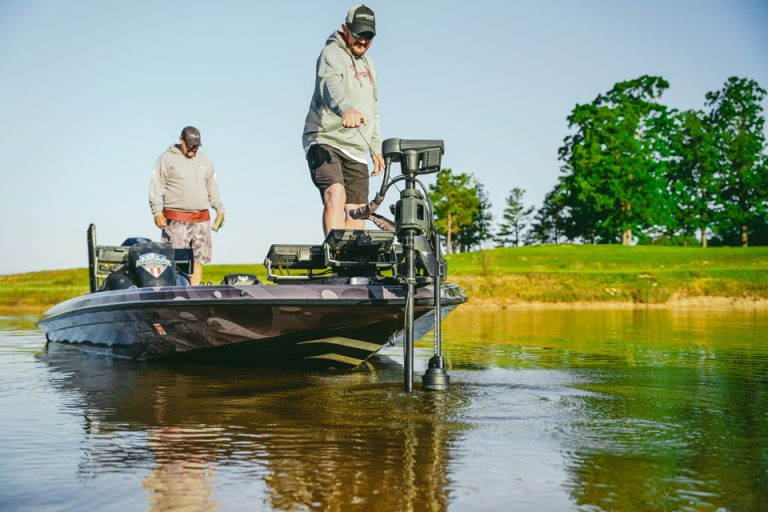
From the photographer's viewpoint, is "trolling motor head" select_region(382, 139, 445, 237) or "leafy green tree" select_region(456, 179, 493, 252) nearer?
"trolling motor head" select_region(382, 139, 445, 237)

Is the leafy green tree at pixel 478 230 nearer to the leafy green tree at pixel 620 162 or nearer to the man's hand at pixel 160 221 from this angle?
the leafy green tree at pixel 620 162

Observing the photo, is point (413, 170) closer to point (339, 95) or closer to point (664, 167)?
point (339, 95)

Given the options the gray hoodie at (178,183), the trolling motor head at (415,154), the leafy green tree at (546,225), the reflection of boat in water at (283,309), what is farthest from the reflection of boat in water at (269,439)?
the leafy green tree at (546,225)

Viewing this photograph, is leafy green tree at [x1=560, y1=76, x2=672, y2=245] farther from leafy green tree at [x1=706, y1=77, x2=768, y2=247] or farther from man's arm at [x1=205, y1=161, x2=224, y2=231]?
man's arm at [x1=205, y1=161, x2=224, y2=231]

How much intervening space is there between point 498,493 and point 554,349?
6519 mm

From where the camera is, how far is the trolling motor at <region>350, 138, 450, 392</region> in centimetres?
531

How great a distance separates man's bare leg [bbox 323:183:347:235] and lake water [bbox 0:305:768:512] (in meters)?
1.26

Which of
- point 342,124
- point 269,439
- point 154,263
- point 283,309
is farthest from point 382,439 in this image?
point 154,263

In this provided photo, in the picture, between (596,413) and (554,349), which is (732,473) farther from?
(554,349)

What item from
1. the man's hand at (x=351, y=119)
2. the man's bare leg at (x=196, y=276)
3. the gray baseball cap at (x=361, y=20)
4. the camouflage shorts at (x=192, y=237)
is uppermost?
the gray baseball cap at (x=361, y=20)

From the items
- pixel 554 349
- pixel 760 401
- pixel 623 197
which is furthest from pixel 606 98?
pixel 760 401

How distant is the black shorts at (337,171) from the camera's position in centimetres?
702

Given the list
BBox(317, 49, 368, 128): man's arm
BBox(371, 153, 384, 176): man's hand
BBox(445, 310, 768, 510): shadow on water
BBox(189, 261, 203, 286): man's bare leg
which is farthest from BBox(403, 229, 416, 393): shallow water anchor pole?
BBox(189, 261, 203, 286): man's bare leg

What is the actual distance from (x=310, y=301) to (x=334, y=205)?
4.24 feet
